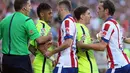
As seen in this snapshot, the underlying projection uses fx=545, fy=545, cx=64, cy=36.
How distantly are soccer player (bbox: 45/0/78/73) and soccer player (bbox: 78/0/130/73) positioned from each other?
37cm

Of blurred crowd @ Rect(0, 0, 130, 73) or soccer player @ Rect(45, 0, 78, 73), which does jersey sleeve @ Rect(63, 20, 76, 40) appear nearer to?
soccer player @ Rect(45, 0, 78, 73)

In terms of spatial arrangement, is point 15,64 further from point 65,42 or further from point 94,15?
point 94,15

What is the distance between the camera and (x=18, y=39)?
8.80m

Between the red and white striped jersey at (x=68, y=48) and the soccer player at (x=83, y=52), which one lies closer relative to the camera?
A: the red and white striped jersey at (x=68, y=48)

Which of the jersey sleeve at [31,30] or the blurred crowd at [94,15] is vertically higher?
the blurred crowd at [94,15]

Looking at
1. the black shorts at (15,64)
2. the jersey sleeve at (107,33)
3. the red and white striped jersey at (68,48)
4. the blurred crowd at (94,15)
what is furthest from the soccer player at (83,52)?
the blurred crowd at (94,15)

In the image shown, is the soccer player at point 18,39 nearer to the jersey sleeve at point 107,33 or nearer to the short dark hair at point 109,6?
the jersey sleeve at point 107,33

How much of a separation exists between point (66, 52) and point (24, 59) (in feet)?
2.34

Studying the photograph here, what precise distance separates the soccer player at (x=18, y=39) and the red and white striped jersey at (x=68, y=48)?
0.33 m

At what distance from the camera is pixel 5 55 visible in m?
8.90

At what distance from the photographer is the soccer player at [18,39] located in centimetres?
875

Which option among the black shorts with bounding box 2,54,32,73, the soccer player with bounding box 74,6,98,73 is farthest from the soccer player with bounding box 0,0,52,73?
the soccer player with bounding box 74,6,98,73

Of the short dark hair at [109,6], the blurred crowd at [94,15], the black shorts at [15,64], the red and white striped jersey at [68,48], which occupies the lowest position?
the black shorts at [15,64]

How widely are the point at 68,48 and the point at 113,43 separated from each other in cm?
78
